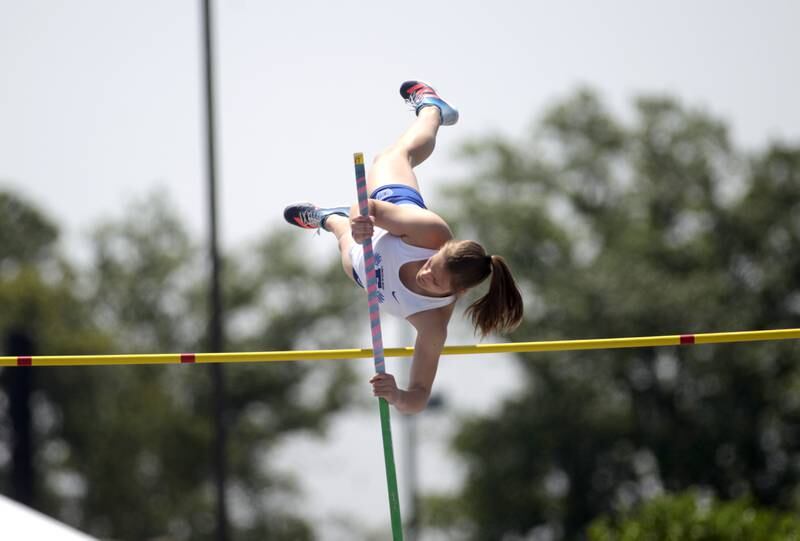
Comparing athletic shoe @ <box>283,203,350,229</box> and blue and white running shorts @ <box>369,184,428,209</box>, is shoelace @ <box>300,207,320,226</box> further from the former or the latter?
blue and white running shorts @ <box>369,184,428,209</box>

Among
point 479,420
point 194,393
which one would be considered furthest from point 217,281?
point 194,393

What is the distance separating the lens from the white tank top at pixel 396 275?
15.6ft

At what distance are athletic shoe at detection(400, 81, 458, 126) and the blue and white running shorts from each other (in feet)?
2.07

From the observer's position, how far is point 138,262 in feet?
85.4

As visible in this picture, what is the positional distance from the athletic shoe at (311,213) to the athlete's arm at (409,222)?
831 millimetres

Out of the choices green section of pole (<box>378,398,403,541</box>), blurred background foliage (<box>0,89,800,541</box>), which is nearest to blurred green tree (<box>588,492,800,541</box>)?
green section of pole (<box>378,398,403,541</box>)

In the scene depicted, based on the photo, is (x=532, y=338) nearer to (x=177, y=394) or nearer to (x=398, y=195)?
(x=177, y=394)

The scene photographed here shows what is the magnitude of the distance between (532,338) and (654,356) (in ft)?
7.97

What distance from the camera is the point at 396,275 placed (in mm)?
4828

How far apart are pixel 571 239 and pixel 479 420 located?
452 centimetres

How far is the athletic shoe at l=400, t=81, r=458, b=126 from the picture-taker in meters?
5.52

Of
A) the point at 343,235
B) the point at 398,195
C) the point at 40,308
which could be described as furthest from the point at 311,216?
the point at 40,308

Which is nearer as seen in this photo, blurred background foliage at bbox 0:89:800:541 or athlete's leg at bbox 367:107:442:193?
athlete's leg at bbox 367:107:442:193

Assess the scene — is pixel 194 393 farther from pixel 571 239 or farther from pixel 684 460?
pixel 684 460
